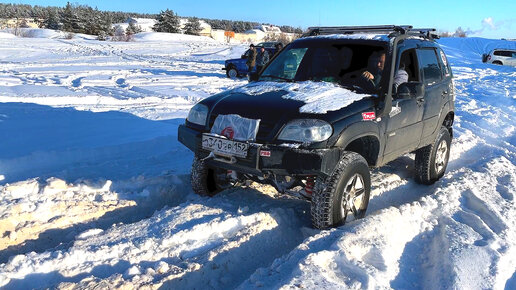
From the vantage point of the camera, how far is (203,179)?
4.64 metres

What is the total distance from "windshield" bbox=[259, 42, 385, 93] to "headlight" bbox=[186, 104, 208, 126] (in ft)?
3.66

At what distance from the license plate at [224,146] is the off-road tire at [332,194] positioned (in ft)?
2.37

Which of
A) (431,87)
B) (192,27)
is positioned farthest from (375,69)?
(192,27)

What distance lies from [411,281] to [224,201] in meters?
2.04

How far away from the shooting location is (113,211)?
439 centimetres

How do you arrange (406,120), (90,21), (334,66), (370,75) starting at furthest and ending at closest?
(90,21)
(334,66)
(406,120)
(370,75)

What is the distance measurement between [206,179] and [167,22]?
53033 mm

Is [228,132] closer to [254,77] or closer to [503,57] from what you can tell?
[254,77]

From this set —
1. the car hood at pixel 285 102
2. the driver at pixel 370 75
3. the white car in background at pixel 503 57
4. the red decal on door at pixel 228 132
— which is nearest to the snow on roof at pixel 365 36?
the driver at pixel 370 75

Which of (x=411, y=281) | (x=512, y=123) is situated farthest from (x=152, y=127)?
(x=512, y=123)

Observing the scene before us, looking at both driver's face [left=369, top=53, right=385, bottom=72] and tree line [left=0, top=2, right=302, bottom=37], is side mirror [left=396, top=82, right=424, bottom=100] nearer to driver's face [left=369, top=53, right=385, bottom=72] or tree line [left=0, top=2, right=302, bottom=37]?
driver's face [left=369, top=53, right=385, bottom=72]

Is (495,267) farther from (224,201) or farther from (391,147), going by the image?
(224,201)

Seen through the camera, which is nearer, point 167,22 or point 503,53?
point 503,53

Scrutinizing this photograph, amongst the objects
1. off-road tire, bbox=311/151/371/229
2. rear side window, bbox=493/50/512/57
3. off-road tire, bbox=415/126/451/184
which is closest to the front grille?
off-road tire, bbox=311/151/371/229
